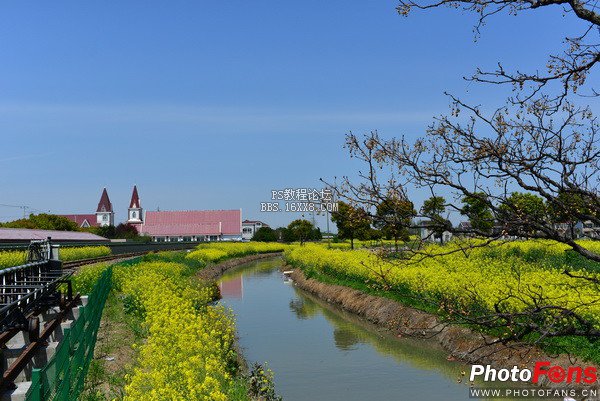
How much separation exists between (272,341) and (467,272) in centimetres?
686

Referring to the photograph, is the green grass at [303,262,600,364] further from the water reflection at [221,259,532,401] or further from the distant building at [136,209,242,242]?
the distant building at [136,209,242,242]

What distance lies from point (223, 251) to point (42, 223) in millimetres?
22689

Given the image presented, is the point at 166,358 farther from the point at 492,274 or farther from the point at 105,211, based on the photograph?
the point at 105,211

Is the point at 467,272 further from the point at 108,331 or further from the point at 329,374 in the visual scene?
the point at 108,331

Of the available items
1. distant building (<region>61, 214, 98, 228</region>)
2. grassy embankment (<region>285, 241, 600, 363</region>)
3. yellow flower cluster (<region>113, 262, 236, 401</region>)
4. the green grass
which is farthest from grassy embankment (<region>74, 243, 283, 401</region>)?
distant building (<region>61, 214, 98, 228</region>)

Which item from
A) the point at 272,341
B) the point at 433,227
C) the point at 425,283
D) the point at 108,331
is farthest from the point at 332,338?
the point at 433,227

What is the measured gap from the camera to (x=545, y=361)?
435 inches

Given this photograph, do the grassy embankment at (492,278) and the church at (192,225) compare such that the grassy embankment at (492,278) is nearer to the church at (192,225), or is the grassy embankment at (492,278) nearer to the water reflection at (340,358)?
the water reflection at (340,358)

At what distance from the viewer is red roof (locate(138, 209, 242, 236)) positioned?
120 metres

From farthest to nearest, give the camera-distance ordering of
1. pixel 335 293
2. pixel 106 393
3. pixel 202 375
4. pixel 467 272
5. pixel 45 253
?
pixel 335 293, pixel 467 272, pixel 45 253, pixel 106 393, pixel 202 375

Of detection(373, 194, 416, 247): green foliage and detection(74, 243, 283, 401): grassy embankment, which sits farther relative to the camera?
detection(74, 243, 283, 401): grassy embankment

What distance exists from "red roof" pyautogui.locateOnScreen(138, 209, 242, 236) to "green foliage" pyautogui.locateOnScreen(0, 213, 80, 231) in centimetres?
4391

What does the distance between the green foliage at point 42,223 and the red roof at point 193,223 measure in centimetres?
4391

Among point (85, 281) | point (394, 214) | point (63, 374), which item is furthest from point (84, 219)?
point (394, 214)
